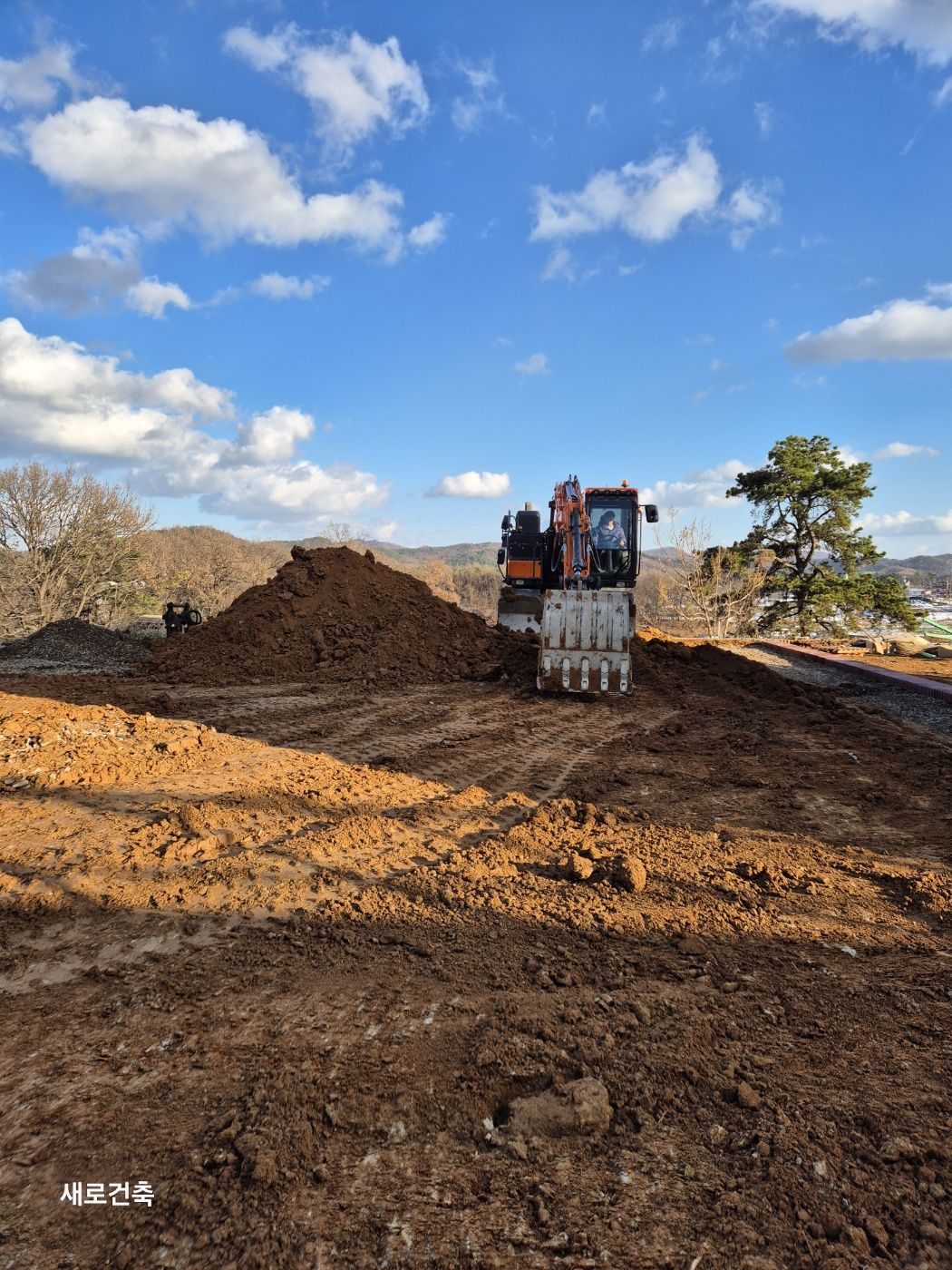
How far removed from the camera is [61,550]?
25250 millimetres

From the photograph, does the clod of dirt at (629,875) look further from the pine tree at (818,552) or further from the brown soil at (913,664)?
the pine tree at (818,552)

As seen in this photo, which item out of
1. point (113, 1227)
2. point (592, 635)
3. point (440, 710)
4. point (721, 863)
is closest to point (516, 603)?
point (592, 635)

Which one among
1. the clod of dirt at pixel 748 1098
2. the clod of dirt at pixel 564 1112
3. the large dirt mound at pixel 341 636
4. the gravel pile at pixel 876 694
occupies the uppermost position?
the large dirt mound at pixel 341 636

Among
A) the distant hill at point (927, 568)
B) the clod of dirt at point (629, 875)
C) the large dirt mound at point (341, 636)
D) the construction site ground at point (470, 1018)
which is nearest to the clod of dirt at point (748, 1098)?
the construction site ground at point (470, 1018)

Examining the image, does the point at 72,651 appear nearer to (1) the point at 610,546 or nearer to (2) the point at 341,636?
(2) the point at 341,636

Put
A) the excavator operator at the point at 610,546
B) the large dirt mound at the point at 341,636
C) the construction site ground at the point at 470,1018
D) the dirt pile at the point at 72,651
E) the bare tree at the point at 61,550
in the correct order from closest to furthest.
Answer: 1. the construction site ground at the point at 470,1018
2. the large dirt mound at the point at 341,636
3. the dirt pile at the point at 72,651
4. the excavator operator at the point at 610,546
5. the bare tree at the point at 61,550

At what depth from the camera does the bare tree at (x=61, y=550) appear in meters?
24.0

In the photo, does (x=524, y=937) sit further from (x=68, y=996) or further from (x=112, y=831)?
(x=112, y=831)

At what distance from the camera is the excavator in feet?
33.3

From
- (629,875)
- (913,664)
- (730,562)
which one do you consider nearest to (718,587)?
(730,562)

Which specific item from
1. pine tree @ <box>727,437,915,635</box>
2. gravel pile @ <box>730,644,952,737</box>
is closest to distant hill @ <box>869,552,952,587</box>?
pine tree @ <box>727,437,915,635</box>

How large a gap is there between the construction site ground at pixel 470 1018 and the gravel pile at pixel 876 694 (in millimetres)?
3223

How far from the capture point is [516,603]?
16.2 meters

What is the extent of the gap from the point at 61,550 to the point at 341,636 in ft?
60.2
